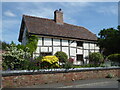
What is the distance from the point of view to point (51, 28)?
69.5 feet

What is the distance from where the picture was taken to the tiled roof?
64.3 feet

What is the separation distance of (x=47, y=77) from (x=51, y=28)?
12179 mm

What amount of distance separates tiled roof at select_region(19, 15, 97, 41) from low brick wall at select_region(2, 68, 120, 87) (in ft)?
30.4

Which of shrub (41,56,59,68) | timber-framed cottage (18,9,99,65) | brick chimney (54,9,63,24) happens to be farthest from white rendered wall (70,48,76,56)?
shrub (41,56,59,68)

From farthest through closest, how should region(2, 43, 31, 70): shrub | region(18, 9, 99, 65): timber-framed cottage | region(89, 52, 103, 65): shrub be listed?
region(89, 52, 103, 65): shrub, region(18, 9, 99, 65): timber-framed cottage, region(2, 43, 31, 70): shrub

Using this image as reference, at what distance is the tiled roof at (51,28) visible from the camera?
64.3 feet

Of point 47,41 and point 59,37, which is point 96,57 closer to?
point 59,37

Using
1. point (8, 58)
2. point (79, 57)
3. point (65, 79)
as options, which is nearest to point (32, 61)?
point (8, 58)

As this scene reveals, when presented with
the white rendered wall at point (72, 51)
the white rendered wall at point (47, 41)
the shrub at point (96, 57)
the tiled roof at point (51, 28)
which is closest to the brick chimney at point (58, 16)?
the tiled roof at point (51, 28)

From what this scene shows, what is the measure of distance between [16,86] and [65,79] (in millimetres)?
3308

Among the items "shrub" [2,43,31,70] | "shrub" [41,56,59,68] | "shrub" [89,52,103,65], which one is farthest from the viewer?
"shrub" [89,52,103,65]

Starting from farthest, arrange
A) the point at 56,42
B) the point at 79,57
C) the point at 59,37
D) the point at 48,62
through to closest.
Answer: the point at 79,57 < the point at 59,37 < the point at 56,42 < the point at 48,62

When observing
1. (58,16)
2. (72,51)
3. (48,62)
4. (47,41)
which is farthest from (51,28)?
(48,62)

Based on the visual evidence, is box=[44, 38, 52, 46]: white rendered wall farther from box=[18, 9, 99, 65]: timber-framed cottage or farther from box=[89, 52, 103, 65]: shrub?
box=[89, 52, 103, 65]: shrub
